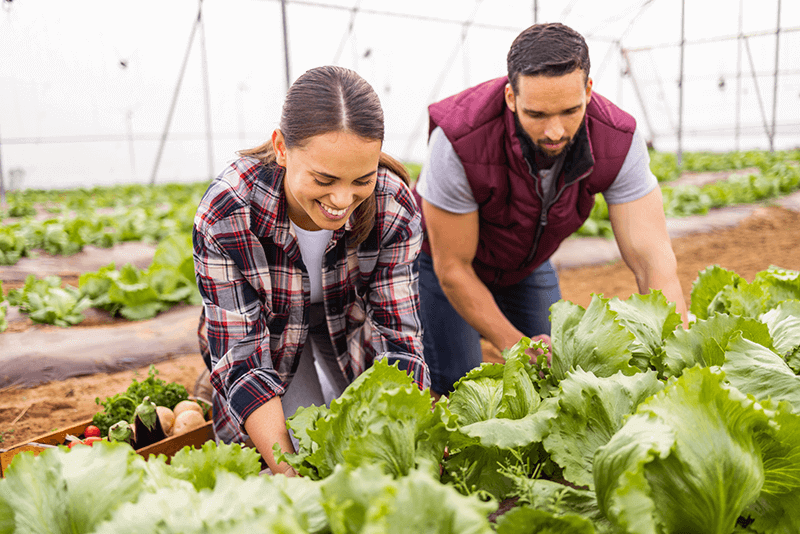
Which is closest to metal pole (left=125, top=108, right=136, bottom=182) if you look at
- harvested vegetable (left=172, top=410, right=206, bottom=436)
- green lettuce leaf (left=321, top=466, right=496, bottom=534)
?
harvested vegetable (left=172, top=410, right=206, bottom=436)

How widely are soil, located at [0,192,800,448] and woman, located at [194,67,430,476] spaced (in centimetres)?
78

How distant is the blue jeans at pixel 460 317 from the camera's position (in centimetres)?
314

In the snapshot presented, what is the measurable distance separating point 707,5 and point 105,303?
21.7 metres

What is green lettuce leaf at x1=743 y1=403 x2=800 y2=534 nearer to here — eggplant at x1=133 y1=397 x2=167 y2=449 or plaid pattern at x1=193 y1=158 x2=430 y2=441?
plaid pattern at x1=193 y1=158 x2=430 y2=441

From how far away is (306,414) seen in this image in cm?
118

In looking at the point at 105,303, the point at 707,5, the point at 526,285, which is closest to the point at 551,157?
the point at 526,285

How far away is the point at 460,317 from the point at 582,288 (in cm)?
354

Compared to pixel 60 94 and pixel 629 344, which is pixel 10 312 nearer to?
pixel 629 344

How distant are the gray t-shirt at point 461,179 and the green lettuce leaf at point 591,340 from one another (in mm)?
1216

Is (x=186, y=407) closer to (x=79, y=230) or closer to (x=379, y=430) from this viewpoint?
(x=379, y=430)

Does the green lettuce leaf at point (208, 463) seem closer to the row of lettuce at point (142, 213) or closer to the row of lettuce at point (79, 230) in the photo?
the row of lettuce at point (79, 230)

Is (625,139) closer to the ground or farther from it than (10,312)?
farther from it

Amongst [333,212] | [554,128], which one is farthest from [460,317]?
[333,212]

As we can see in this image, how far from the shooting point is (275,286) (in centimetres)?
206
